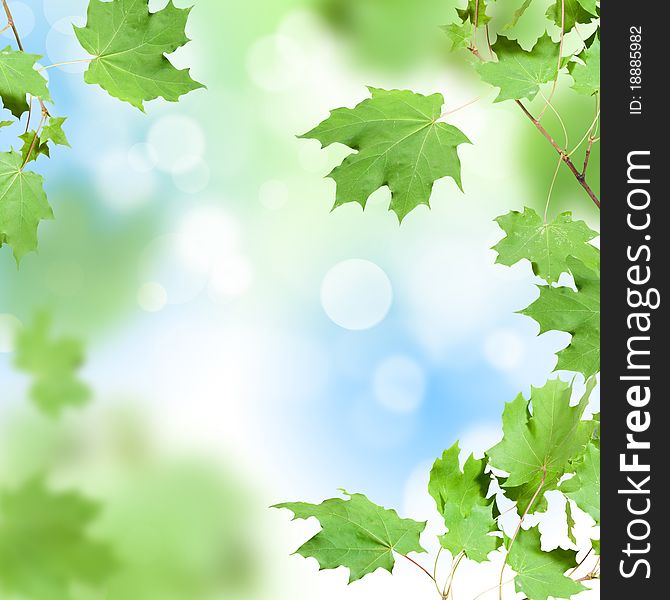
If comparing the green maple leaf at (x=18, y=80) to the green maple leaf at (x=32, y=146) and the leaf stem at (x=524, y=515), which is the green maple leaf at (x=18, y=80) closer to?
A: the green maple leaf at (x=32, y=146)

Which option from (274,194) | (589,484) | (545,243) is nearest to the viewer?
(589,484)

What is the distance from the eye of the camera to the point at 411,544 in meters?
0.60

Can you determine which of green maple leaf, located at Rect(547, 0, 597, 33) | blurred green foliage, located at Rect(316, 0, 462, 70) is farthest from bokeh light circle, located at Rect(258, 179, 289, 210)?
green maple leaf, located at Rect(547, 0, 597, 33)

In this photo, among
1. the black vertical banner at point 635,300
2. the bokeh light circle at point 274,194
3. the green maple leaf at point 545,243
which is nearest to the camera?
the black vertical banner at point 635,300

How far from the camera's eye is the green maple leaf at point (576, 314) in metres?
0.57

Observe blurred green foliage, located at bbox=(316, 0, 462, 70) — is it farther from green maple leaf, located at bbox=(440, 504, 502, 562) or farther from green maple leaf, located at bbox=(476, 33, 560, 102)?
green maple leaf, located at bbox=(440, 504, 502, 562)

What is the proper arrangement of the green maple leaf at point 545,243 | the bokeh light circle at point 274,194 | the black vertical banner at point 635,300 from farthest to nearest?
1. the bokeh light circle at point 274,194
2. the green maple leaf at point 545,243
3. the black vertical banner at point 635,300

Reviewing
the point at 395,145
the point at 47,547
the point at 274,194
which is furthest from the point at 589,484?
the point at 47,547

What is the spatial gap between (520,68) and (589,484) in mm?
356

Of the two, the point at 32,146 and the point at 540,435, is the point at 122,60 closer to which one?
the point at 32,146

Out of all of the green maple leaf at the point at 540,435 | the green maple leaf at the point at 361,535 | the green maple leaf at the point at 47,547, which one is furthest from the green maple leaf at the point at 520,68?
the green maple leaf at the point at 47,547

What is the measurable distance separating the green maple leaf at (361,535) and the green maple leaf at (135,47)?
408mm

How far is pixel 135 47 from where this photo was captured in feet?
2.08

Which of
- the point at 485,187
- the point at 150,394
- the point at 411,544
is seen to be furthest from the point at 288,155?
the point at 411,544
